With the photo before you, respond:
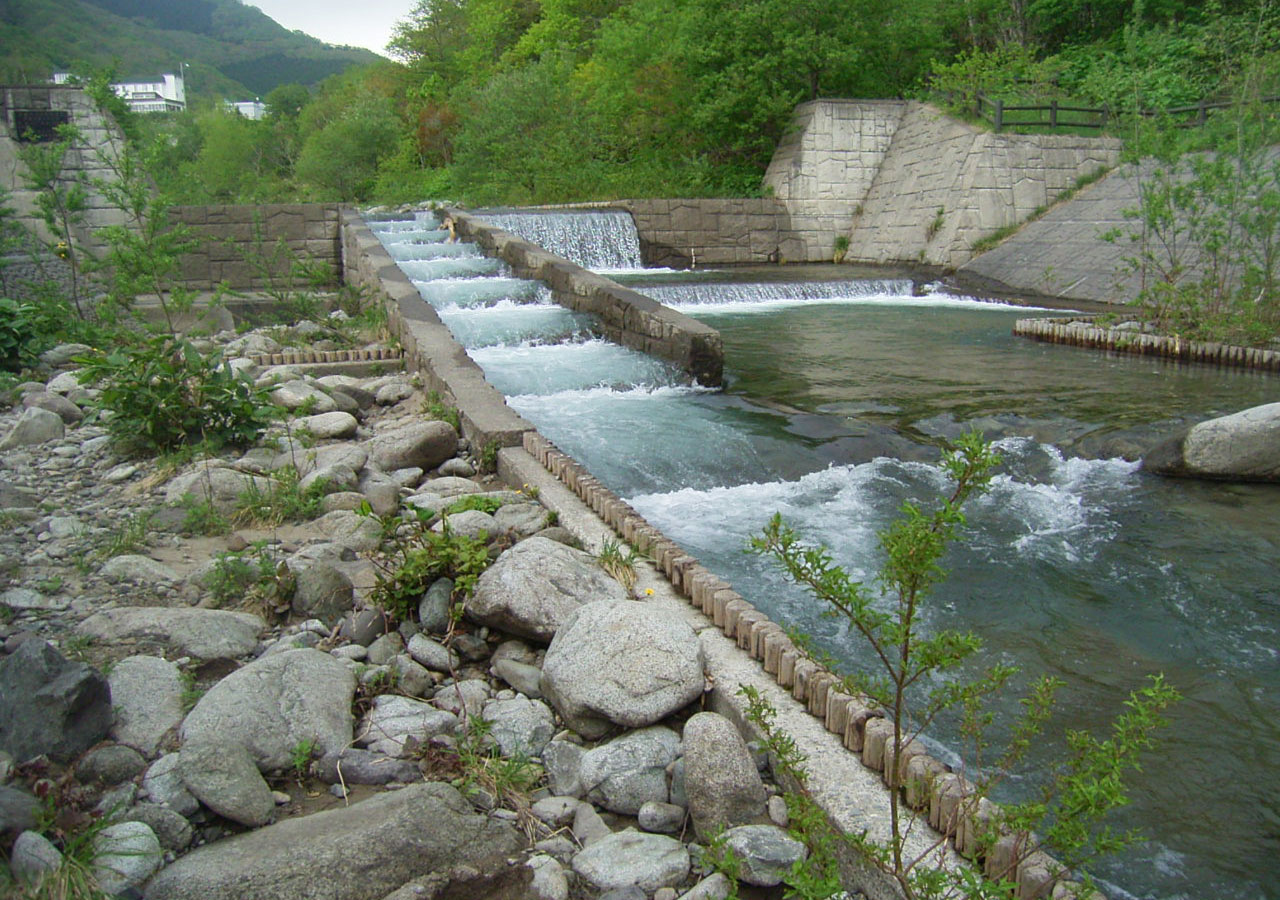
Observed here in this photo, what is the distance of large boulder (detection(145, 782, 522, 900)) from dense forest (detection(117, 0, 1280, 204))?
16926 millimetres

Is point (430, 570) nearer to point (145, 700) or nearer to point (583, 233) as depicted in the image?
point (145, 700)

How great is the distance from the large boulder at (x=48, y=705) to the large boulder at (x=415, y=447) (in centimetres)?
282

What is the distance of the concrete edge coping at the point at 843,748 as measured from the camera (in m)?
2.31

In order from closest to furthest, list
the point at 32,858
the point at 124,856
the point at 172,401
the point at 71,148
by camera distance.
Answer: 1. the point at 32,858
2. the point at 124,856
3. the point at 172,401
4. the point at 71,148

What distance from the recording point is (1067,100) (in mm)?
19484

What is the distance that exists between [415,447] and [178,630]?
235cm

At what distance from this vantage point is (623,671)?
3088 millimetres

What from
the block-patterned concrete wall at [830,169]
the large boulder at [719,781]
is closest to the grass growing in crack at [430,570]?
the large boulder at [719,781]

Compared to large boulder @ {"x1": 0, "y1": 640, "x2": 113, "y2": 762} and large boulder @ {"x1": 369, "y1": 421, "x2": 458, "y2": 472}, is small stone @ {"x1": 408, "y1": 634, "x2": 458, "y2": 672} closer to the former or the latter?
large boulder @ {"x1": 0, "y1": 640, "x2": 113, "y2": 762}

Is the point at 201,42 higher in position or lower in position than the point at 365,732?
higher

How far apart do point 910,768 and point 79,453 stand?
5688 millimetres

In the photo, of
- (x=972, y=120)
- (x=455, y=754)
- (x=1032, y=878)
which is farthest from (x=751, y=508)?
(x=972, y=120)

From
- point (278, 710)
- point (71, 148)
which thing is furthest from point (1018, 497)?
point (71, 148)

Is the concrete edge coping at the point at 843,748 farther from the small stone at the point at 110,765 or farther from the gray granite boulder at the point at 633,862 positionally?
the small stone at the point at 110,765
